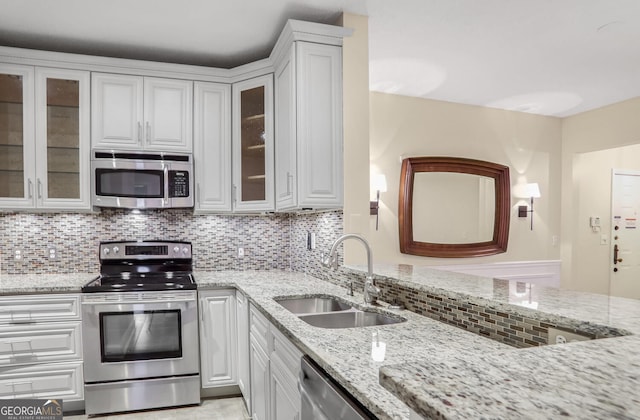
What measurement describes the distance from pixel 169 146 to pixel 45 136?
33.0 inches

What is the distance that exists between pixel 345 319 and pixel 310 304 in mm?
454

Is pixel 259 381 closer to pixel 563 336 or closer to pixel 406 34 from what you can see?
pixel 563 336

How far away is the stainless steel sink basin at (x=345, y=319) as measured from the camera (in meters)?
1.97

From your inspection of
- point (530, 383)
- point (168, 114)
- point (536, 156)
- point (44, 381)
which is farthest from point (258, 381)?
point (536, 156)

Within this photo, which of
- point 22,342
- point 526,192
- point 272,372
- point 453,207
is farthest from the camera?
point 526,192

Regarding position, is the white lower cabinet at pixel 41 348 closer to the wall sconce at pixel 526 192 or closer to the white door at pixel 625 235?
the wall sconce at pixel 526 192

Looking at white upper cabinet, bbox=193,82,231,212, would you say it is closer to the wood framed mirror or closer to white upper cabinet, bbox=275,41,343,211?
white upper cabinet, bbox=275,41,343,211

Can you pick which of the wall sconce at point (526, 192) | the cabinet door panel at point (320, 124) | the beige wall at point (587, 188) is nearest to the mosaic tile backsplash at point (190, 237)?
the cabinet door panel at point (320, 124)

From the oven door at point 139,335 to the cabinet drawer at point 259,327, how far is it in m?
0.63

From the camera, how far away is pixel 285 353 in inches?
→ 67.6

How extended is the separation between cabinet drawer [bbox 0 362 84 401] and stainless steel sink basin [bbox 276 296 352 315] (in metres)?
1.52

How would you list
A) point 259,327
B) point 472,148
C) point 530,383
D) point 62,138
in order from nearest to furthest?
1. point 530,383
2. point 259,327
3. point 62,138
4. point 472,148

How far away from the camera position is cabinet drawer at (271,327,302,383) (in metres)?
1.56

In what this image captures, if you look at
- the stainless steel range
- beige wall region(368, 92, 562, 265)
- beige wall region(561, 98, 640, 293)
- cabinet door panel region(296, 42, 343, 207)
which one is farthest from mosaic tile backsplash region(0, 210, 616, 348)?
beige wall region(561, 98, 640, 293)
